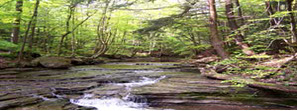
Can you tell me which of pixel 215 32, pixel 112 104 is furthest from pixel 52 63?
pixel 215 32

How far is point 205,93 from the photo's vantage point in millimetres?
4332

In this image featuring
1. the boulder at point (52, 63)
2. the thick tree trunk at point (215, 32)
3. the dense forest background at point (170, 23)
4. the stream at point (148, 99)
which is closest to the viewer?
the stream at point (148, 99)

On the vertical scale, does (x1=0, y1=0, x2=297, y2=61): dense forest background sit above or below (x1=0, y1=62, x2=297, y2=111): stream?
above

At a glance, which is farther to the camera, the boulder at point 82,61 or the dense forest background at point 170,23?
the boulder at point 82,61

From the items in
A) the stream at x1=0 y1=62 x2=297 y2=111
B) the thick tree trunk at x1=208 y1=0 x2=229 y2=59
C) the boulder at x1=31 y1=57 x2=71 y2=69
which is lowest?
the stream at x1=0 y1=62 x2=297 y2=111

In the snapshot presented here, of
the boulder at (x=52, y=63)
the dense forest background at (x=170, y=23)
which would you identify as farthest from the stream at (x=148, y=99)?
the boulder at (x=52, y=63)

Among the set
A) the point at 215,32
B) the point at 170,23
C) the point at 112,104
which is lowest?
the point at 112,104

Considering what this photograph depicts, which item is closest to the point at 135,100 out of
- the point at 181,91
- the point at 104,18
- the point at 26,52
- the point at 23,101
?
the point at 181,91

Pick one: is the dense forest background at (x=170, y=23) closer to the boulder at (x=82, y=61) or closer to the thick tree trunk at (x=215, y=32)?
the thick tree trunk at (x=215, y=32)

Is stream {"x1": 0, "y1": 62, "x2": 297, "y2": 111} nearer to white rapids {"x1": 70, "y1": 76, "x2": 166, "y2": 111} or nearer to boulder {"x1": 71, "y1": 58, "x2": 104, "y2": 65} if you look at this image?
white rapids {"x1": 70, "y1": 76, "x2": 166, "y2": 111}

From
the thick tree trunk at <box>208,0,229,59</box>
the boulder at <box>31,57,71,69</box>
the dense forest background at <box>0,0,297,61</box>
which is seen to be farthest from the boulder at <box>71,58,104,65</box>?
the thick tree trunk at <box>208,0,229,59</box>

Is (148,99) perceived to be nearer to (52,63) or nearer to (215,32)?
(215,32)

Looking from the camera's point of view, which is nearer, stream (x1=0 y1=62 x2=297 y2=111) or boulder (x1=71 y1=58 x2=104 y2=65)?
stream (x1=0 y1=62 x2=297 y2=111)

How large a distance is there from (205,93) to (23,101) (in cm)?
414
